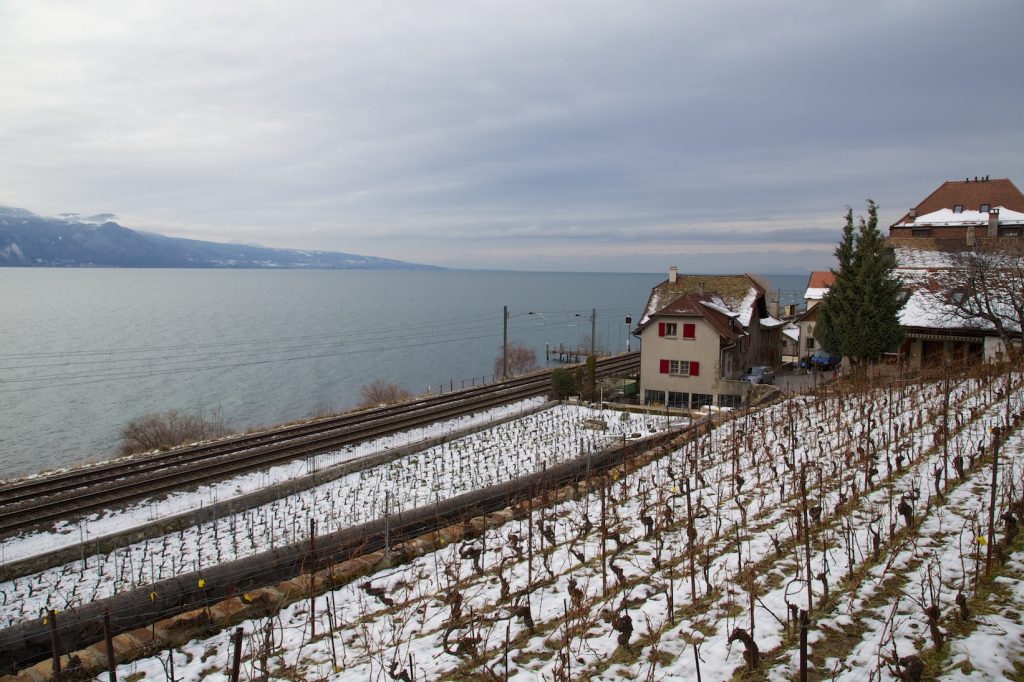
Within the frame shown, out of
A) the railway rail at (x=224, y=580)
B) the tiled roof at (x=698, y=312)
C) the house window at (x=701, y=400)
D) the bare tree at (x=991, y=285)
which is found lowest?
the house window at (x=701, y=400)

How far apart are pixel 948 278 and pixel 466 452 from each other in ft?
74.7

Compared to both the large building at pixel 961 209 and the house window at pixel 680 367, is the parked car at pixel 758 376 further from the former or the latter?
the large building at pixel 961 209

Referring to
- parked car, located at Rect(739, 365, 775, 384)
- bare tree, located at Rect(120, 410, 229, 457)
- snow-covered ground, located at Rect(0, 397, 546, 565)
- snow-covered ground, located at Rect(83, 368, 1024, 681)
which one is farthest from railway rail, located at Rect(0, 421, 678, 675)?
bare tree, located at Rect(120, 410, 229, 457)

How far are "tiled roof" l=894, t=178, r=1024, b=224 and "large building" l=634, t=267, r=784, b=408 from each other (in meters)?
37.0

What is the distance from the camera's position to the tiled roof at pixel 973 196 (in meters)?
56.1

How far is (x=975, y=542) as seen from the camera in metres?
7.18

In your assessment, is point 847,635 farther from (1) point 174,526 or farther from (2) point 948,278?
(2) point 948,278

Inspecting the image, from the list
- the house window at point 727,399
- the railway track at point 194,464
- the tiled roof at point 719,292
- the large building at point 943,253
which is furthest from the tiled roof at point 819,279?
the railway track at point 194,464

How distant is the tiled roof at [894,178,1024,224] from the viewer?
56.1 metres

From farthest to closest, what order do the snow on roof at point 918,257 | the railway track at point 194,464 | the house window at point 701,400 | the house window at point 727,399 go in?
the snow on roof at point 918,257 < the house window at point 701,400 < the house window at point 727,399 < the railway track at point 194,464

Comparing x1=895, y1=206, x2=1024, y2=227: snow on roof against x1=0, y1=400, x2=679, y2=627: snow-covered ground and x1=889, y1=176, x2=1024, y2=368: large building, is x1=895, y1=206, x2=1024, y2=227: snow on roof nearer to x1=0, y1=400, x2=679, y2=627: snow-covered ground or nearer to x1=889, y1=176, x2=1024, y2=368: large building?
x1=889, y1=176, x2=1024, y2=368: large building

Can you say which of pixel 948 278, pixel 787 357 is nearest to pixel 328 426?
pixel 948 278

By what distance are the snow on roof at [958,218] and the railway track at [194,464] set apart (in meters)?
47.2

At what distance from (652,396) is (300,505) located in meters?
21.1
